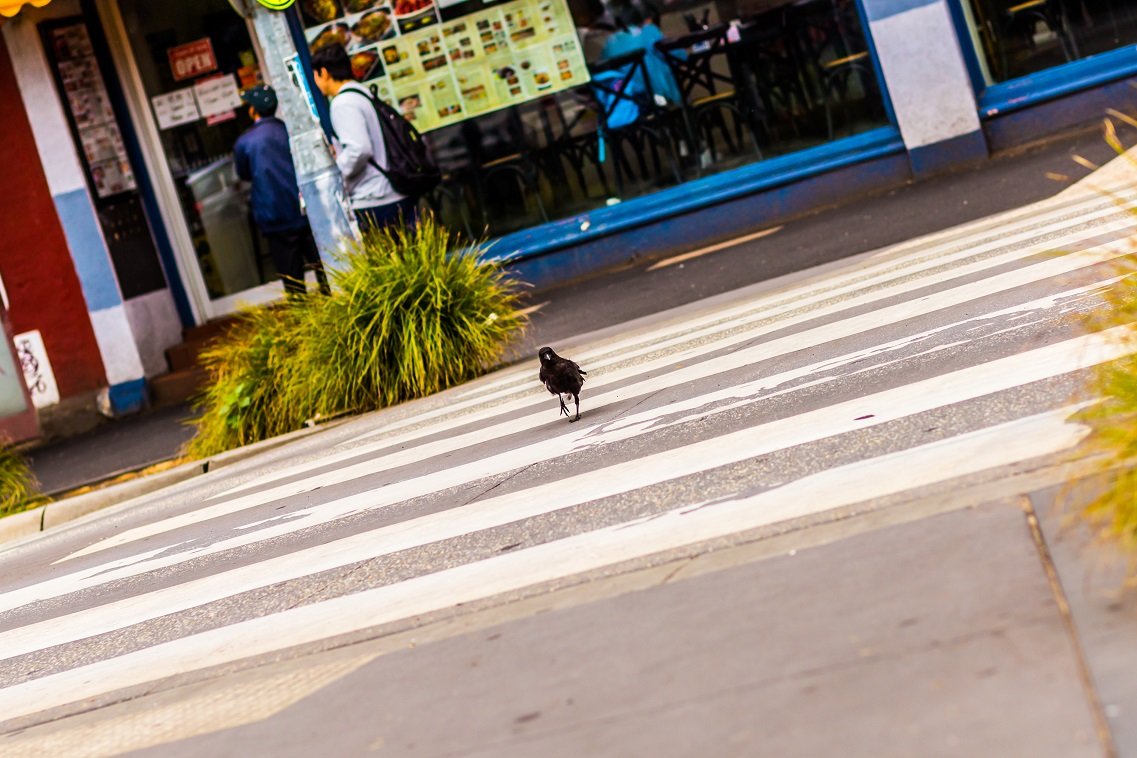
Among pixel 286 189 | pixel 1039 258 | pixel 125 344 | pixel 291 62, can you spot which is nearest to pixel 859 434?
pixel 1039 258

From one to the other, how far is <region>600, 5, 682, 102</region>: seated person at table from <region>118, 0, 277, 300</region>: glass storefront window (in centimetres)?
370

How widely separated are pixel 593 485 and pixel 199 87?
11032 millimetres

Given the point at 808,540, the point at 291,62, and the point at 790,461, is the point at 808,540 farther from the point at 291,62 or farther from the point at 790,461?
the point at 291,62

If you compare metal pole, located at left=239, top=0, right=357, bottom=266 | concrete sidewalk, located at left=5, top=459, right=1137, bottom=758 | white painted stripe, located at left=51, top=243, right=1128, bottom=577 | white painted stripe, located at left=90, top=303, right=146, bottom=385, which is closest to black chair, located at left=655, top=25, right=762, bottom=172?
metal pole, located at left=239, top=0, right=357, bottom=266

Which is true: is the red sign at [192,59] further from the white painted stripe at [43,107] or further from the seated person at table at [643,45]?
the seated person at table at [643,45]

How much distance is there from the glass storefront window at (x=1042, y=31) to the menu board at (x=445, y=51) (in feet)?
12.4

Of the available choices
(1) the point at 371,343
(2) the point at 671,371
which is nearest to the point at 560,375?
(2) the point at 671,371

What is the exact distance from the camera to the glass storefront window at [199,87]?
15.9 m

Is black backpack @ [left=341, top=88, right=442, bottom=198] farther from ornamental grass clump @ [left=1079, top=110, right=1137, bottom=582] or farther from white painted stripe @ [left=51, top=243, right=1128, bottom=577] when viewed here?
ornamental grass clump @ [left=1079, top=110, right=1137, bottom=582]

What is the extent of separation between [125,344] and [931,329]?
10423 mm

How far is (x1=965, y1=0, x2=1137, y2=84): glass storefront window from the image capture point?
45.5 ft

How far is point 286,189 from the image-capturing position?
45.3 ft

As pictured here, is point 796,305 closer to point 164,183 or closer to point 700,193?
point 700,193

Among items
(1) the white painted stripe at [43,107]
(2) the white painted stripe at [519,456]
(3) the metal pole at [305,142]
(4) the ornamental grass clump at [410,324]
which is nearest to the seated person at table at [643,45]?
(3) the metal pole at [305,142]
